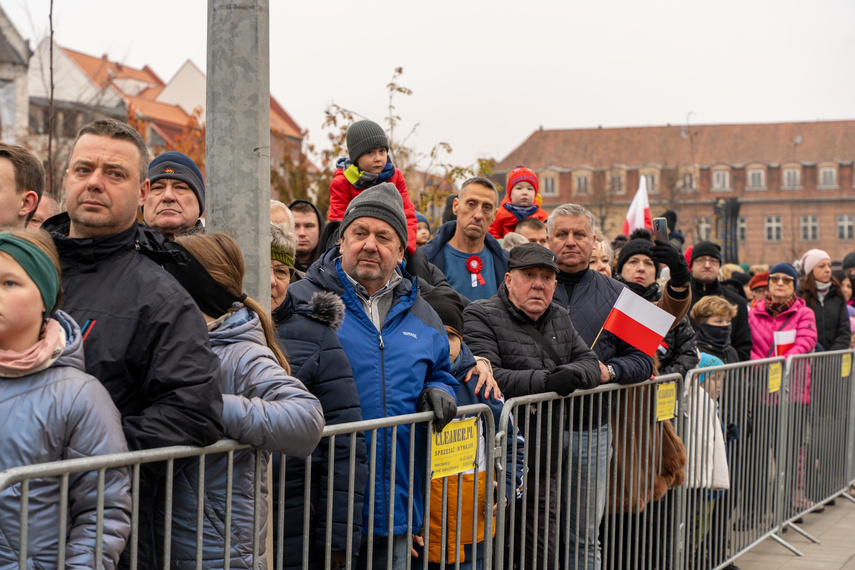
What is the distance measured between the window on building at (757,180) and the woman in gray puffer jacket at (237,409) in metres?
79.6

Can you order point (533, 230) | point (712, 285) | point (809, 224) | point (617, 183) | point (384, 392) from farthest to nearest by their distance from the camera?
point (809, 224), point (617, 183), point (712, 285), point (533, 230), point (384, 392)

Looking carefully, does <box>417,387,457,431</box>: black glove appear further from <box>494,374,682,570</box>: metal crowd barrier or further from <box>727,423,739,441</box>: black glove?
<box>727,423,739,441</box>: black glove

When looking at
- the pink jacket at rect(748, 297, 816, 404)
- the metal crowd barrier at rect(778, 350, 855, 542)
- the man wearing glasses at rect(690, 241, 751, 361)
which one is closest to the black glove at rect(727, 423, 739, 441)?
the metal crowd barrier at rect(778, 350, 855, 542)

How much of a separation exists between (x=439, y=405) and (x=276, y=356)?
839 millimetres

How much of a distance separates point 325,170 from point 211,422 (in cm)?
1429

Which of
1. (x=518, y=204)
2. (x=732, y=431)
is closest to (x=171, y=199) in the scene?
(x=518, y=204)

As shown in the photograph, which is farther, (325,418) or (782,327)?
(782,327)

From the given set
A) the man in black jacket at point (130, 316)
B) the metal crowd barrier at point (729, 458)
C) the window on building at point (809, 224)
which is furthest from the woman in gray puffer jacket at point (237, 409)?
the window on building at point (809, 224)

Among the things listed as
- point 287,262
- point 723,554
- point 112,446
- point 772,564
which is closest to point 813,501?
point 772,564

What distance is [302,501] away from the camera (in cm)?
334

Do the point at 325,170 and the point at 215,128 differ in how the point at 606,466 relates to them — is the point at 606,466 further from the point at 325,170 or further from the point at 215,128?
the point at 325,170

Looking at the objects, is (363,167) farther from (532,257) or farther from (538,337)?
(538,337)

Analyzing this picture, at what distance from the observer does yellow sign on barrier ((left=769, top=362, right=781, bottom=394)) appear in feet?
25.1

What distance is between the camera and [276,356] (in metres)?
3.14
